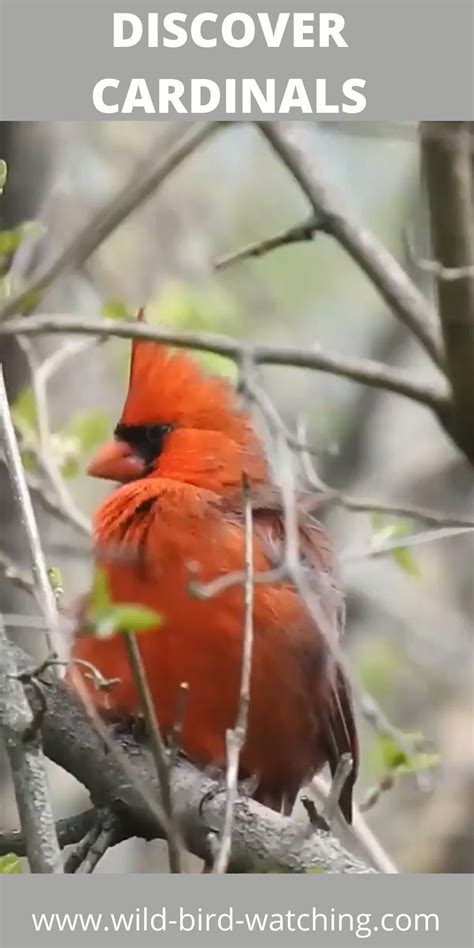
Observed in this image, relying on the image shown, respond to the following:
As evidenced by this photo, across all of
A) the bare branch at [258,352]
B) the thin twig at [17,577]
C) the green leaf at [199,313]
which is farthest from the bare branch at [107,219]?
the thin twig at [17,577]

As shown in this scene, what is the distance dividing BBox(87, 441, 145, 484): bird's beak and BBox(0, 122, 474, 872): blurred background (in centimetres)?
19

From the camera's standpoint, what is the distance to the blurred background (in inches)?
93.2

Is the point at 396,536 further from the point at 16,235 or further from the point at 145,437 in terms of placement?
the point at 16,235

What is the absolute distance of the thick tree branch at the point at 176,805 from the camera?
1659mm

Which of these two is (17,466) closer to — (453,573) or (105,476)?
(105,476)

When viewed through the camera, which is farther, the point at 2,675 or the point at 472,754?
the point at 472,754

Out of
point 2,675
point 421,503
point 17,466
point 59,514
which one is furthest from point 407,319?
point 421,503

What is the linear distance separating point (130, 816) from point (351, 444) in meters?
1.57

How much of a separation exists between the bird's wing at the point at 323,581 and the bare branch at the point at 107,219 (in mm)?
394

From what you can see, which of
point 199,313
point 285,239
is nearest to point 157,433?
point 199,313

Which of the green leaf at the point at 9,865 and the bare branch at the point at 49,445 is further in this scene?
the bare branch at the point at 49,445

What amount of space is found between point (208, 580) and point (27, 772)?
0.38 meters

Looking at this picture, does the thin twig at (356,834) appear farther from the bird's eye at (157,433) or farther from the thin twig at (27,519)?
the bird's eye at (157,433)

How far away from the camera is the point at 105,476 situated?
2016 mm
